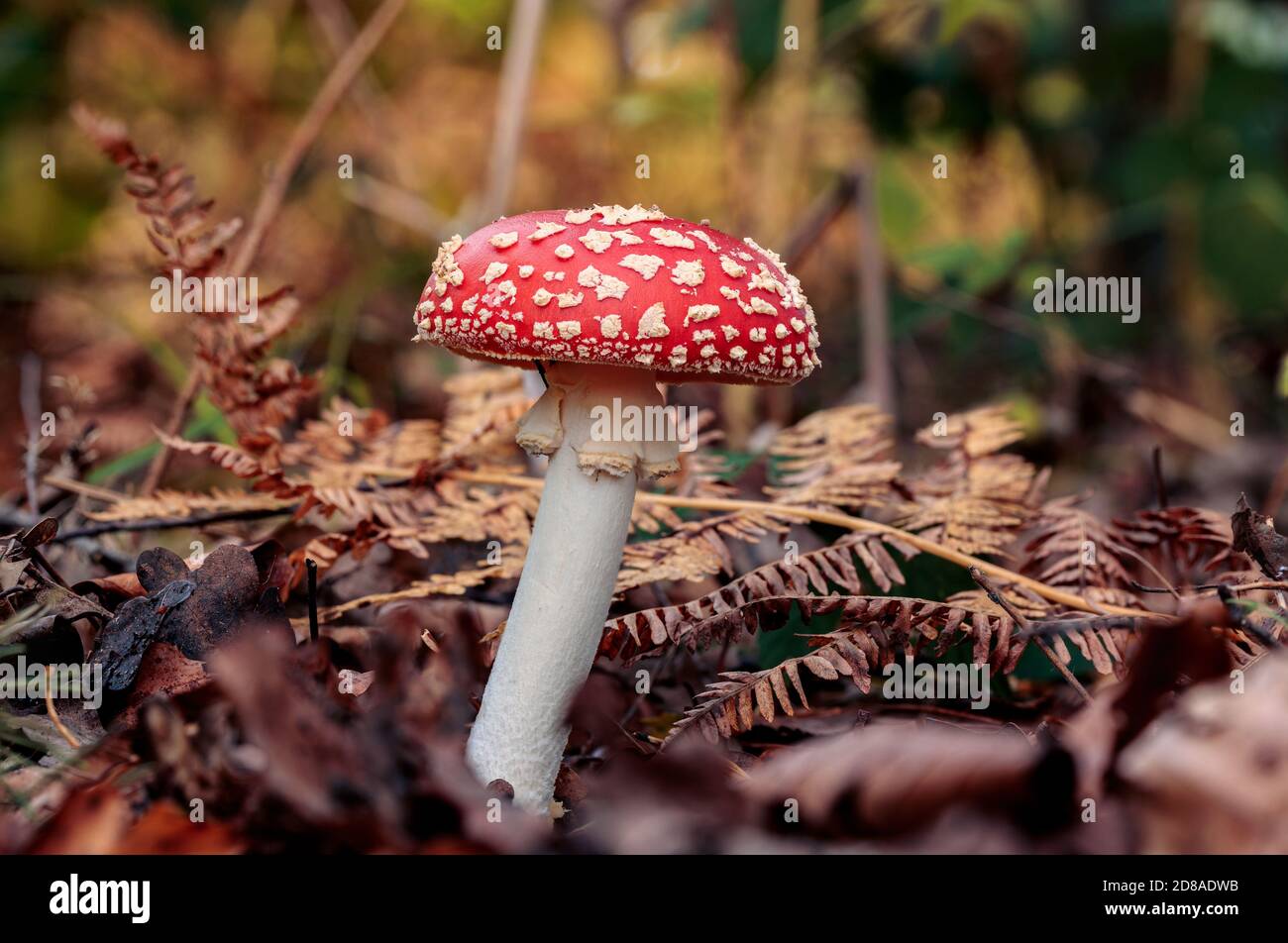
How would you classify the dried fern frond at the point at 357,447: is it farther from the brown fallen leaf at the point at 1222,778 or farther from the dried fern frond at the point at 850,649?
the brown fallen leaf at the point at 1222,778

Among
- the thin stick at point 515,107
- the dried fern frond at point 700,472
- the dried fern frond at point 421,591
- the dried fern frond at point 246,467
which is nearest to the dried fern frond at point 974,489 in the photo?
→ the dried fern frond at point 700,472

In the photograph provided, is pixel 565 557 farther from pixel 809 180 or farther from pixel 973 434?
pixel 809 180

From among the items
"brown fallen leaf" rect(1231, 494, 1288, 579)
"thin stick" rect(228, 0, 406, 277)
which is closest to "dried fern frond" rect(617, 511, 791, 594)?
"brown fallen leaf" rect(1231, 494, 1288, 579)

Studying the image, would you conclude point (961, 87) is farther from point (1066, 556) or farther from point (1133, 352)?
point (1066, 556)

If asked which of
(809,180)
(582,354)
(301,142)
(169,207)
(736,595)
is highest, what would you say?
(809,180)

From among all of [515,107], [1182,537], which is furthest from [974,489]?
[515,107]
